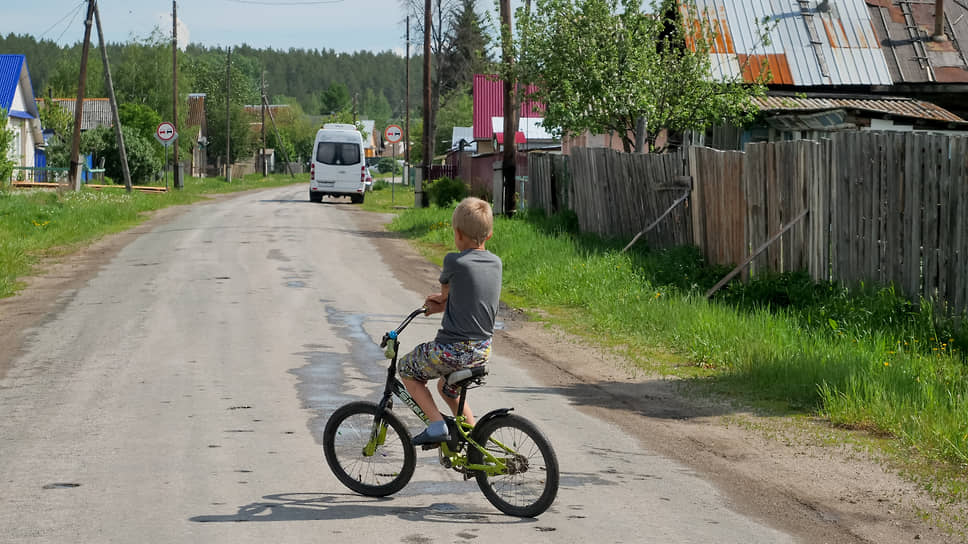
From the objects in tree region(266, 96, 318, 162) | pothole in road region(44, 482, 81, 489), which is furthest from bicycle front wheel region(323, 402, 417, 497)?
tree region(266, 96, 318, 162)

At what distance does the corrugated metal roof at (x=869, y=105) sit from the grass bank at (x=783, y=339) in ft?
21.6

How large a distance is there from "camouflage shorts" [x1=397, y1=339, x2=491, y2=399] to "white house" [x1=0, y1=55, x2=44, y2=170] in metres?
51.1

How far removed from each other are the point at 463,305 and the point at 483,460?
0.76 metres

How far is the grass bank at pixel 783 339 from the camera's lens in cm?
715

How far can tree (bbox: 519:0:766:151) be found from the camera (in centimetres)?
1841

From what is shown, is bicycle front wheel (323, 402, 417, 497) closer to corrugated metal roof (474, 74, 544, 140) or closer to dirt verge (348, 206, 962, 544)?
dirt verge (348, 206, 962, 544)

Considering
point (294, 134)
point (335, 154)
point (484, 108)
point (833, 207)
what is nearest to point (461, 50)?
point (484, 108)

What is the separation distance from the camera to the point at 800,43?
24.8m

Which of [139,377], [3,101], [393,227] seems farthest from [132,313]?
[3,101]

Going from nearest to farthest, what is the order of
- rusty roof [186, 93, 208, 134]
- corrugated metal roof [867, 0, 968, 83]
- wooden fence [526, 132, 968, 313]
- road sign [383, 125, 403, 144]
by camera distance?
wooden fence [526, 132, 968, 313], corrugated metal roof [867, 0, 968, 83], road sign [383, 125, 403, 144], rusty roof [186, 93, 208, 134]

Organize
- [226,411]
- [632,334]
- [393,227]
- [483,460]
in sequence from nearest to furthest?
1. [483,460]
2. [226,411]
3. [632,334]
4. [393,227]

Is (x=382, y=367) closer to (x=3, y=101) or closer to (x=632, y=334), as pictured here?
(x=632, y=334)

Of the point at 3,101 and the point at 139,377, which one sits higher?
the point at 3,101

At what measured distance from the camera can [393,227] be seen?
84.0ft
